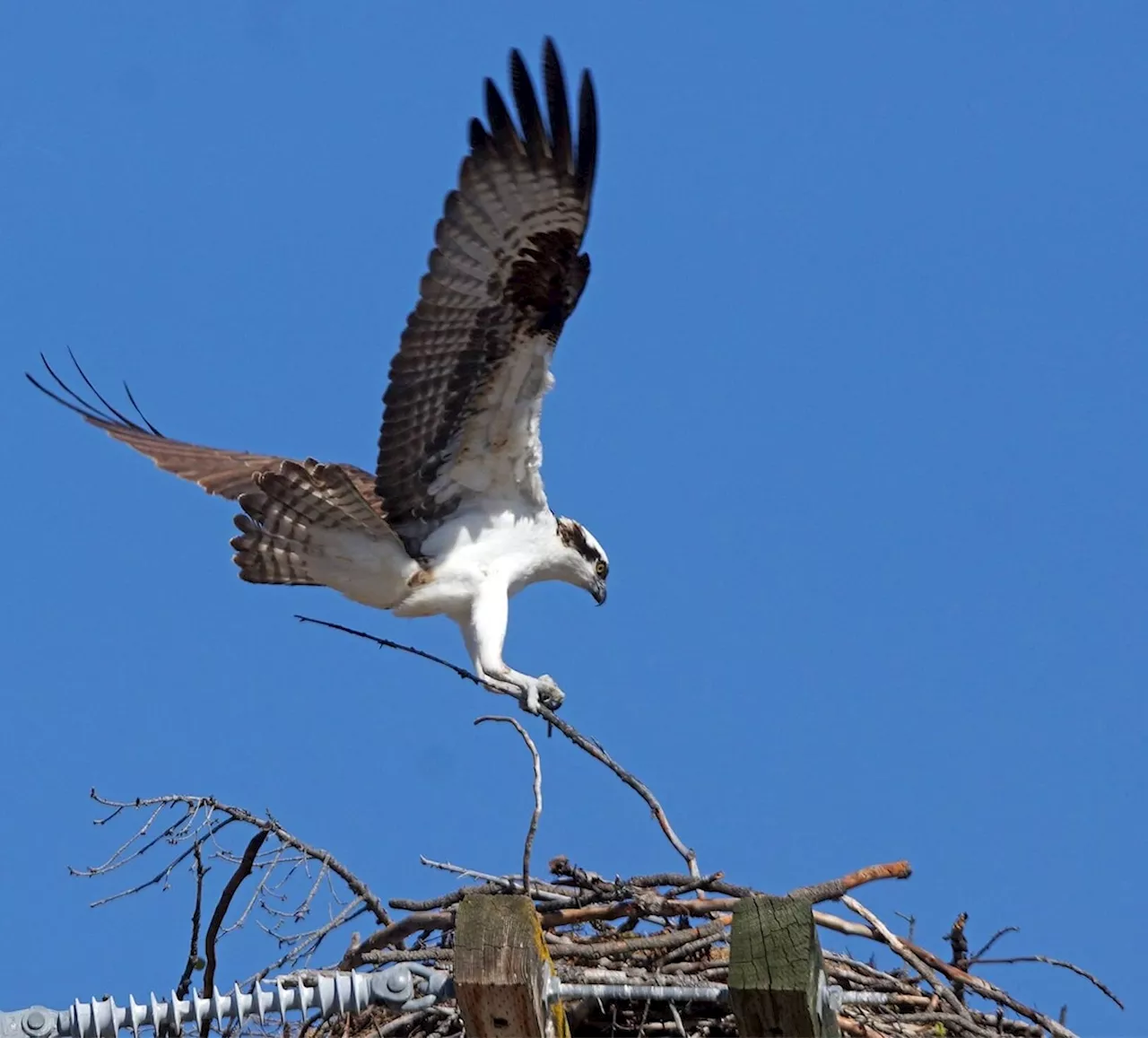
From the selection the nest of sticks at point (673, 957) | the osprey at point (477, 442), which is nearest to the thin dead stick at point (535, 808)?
the nest of sticks at point (673, 957)

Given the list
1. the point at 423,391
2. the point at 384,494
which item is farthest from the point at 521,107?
the point at 384,494

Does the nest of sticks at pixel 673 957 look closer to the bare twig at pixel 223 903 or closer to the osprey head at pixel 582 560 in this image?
the bare twig at pixel 223 903

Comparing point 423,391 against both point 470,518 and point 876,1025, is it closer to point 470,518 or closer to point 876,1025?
point 470,518

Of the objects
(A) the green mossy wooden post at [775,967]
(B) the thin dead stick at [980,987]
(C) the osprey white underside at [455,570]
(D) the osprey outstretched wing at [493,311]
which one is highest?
(D) the osprey outstretched wing at [493,311]

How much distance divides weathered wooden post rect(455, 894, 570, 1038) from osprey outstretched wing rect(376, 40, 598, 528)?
349 centimetres

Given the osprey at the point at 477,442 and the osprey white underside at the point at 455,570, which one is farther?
A: the osprey white underside at the point at 455,570

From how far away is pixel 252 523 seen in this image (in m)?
6.47

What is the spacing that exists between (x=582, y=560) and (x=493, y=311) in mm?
1338

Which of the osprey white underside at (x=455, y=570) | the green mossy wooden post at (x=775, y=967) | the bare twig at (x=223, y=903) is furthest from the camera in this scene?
the osprey white underside at (x=455, y=570)

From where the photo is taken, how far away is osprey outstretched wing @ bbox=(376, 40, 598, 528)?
Answer: 5.92 m

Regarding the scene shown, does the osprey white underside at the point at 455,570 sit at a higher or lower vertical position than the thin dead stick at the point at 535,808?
higher

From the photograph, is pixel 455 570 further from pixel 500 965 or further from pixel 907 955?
pixel 500 965

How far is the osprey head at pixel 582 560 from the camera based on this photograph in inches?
279

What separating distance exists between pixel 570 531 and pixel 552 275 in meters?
1.30
